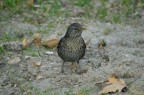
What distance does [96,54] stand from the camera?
727 cm

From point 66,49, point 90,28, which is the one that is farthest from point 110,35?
point 66,49

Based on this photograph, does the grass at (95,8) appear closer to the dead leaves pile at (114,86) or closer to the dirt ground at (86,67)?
the dirt ground at (86,67)

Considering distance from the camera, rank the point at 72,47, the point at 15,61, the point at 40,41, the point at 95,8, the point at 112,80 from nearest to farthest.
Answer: the point at 112,80 < the point at 72,47 < the point at 15,61 < the point at 40,41 < the point at 95,8

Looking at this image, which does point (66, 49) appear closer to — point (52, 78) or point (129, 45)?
point (52, 78)

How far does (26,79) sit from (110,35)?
2216 mm

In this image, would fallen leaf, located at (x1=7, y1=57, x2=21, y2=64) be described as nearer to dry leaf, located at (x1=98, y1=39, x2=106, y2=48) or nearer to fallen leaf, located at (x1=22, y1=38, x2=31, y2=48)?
fallen leaf, located at (x1=22, y1=38, x2=31, y2=48)

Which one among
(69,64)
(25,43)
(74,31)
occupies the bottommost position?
(69,64)

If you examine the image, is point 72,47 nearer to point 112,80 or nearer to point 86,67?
point 86,67

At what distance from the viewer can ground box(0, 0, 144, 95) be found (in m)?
6.04

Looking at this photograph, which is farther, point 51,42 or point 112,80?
point 51,42

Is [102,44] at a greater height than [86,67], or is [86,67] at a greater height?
[102,44]

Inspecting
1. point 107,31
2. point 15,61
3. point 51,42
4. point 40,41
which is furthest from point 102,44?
point 15,61

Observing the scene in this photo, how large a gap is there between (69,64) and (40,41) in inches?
33.7

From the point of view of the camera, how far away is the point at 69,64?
23.1ft
